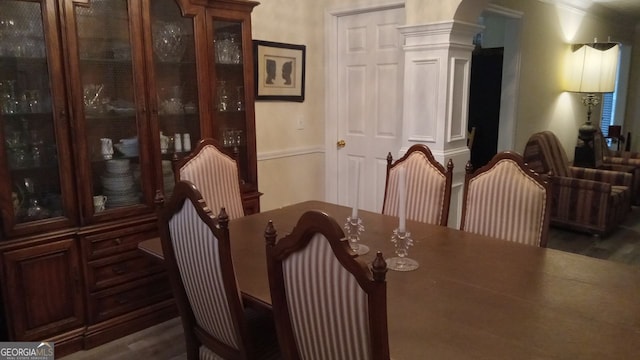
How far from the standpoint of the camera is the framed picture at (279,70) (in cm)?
366

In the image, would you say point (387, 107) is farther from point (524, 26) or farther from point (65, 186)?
point (65, 186)

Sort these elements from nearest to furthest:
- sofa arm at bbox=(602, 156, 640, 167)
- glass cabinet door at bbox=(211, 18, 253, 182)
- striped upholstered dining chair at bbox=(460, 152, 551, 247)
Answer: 1. striped upholstered dining chair at bbox=(460, 152, 551, 247)
2. glass cabinet door at bbox=(211, 18, 253, 182)
3. sofa arm at bbox=(602, 156, 640, 167)

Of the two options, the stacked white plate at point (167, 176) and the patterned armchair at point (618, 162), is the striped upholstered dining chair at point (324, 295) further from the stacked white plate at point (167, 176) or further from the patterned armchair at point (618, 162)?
the patterned armchair at point (618, 162)

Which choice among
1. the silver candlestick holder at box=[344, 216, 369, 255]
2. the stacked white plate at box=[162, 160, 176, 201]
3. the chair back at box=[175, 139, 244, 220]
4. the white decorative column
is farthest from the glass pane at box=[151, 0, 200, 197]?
the white decorative column

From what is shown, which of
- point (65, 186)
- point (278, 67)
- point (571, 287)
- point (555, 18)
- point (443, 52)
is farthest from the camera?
point (555, 18)

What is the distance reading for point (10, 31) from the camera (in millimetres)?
2289

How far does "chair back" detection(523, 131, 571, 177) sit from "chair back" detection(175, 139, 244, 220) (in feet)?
10.6

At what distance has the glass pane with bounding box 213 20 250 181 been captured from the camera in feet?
10.3

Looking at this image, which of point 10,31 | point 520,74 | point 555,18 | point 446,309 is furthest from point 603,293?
point 555,18

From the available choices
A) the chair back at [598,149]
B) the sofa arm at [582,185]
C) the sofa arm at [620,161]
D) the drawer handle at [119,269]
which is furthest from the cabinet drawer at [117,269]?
the sofa arm at [620,161]

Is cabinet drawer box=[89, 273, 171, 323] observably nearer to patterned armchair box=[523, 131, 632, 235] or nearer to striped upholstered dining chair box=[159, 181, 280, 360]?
striped upholstered dining chair box=[159, 181, 280, 360]

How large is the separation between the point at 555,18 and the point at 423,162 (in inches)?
149

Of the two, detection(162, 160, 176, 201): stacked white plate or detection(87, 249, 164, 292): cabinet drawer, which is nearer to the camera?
detection(87, 249, 164, 292): cabinet drawer
